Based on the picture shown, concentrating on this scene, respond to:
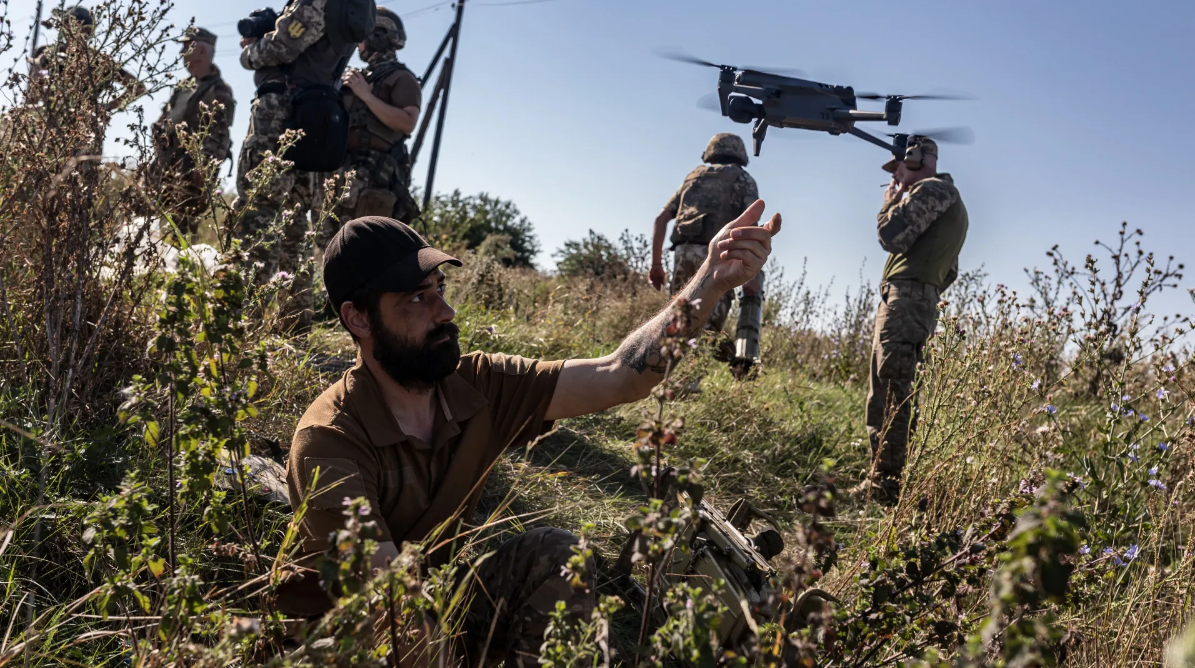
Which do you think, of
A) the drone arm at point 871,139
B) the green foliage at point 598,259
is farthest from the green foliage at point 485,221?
the drone arm at point 871,139

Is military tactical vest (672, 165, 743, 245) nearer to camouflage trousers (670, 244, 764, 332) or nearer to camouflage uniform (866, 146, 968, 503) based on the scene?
camouflage trousers (670, 244, 764, 332)

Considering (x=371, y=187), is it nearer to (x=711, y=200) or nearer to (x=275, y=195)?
(x=275, y=195)

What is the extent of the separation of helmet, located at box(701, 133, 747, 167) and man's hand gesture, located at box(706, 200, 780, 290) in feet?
16.3

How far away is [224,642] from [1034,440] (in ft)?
10.8

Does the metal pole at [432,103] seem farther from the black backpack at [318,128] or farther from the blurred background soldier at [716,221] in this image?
the black backpack at [318,128]

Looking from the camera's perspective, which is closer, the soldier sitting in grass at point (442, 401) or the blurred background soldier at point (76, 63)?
the soldier sitting in grass at point (442, 401)

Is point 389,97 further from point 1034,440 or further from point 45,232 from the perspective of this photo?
point 1034,440

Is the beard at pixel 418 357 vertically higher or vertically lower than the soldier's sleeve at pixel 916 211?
lower

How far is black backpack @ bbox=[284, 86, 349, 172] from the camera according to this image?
4738mm

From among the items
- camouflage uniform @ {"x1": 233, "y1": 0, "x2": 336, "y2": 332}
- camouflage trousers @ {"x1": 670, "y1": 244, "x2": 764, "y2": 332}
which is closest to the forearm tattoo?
camouflage uniform @ {"x1": 233, "y1": 0, "x2": 336, "y2": 332}

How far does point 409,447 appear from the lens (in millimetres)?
2434

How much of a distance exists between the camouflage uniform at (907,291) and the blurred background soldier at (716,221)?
184cm

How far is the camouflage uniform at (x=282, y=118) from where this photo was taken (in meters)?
4.79

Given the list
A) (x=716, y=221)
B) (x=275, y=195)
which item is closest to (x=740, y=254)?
(x=275, y=195)
